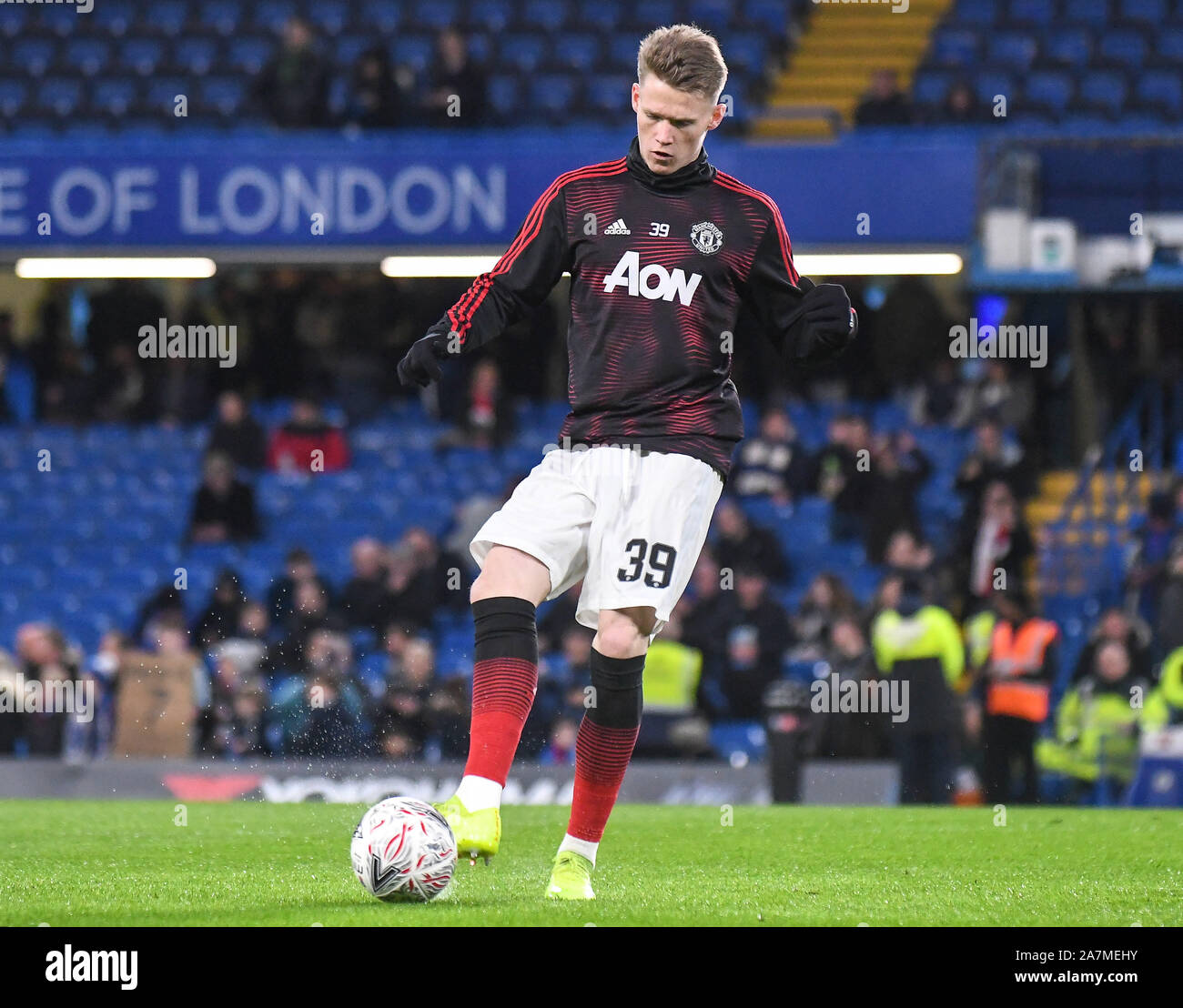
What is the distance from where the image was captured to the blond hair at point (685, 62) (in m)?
5.20

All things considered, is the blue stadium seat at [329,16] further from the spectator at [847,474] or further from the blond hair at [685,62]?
the blond hair at [685,62]

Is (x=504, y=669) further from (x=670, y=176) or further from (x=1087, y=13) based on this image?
(x=1087, y=13)

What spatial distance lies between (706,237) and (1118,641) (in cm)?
750

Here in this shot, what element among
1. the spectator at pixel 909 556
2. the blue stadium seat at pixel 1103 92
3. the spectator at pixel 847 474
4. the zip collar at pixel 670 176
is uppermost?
the blue stadium seat at pixel 1103 92

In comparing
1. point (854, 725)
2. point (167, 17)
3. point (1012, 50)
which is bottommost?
point (854, 725)

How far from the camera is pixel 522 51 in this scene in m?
17.6

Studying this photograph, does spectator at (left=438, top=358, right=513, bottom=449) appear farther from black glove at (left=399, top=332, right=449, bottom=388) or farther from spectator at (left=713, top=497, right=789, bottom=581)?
black glove at (left=399, top=332, right=449, bottom=388)

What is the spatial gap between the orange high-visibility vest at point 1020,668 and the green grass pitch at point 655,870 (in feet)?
9.07

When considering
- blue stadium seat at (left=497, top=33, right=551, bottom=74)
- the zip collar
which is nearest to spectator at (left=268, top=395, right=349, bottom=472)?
blue stadium seat at (left=497, top=33, right=551, bottom=74)

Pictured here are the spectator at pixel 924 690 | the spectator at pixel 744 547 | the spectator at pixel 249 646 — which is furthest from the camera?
the spectator at pixel 744 547

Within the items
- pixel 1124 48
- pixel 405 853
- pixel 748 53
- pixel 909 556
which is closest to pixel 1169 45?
pixel 1124 48

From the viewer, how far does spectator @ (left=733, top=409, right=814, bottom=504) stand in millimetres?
15102

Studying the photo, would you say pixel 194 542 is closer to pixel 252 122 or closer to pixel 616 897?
pixel 252 122

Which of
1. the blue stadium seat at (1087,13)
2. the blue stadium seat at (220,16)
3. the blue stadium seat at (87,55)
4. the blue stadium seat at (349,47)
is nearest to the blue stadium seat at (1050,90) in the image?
the blue stadium seat at (1087,13)
